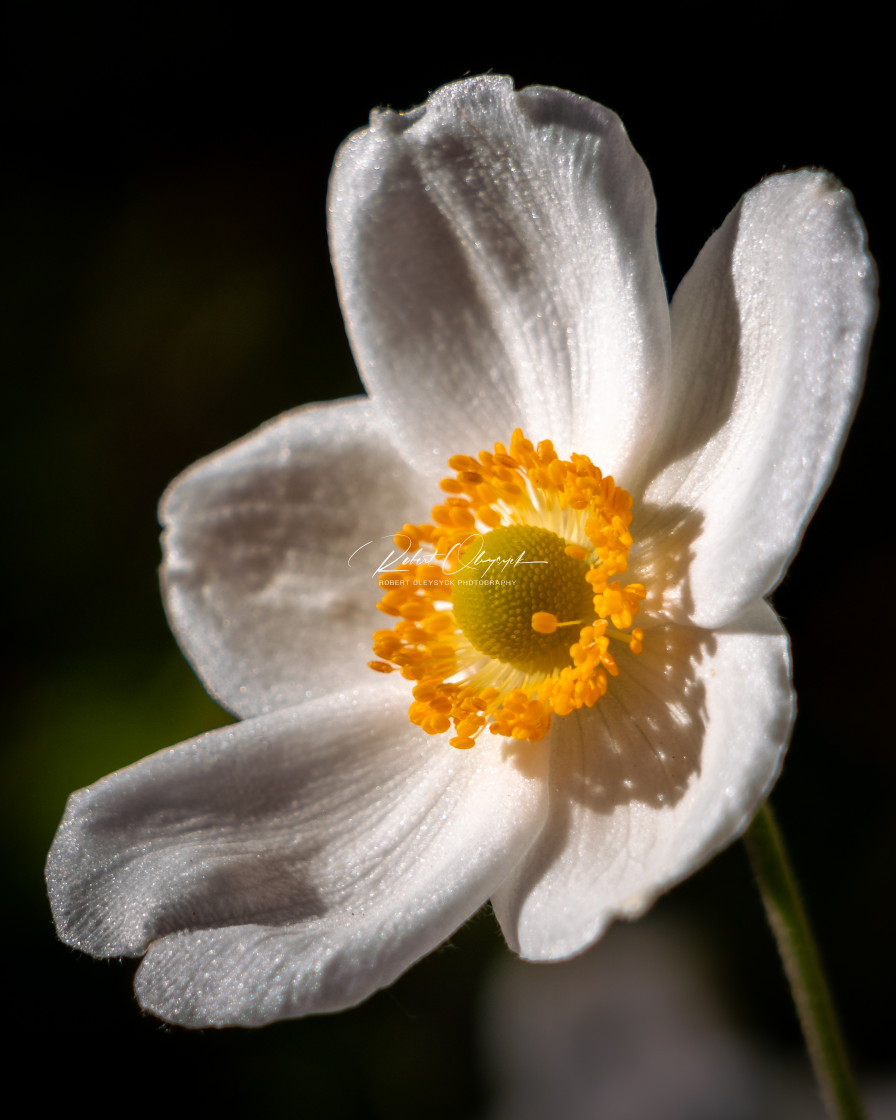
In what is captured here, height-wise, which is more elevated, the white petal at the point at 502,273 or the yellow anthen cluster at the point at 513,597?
the white petal at the point at 502,273

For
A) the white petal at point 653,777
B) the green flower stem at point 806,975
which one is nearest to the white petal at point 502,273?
the white petal at point 653,777

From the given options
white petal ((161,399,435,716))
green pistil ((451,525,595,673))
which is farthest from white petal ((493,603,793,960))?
white petal ((161,399,435,716))

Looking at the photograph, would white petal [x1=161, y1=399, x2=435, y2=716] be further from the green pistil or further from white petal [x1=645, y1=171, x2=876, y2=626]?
white petal [x1=645, y1=171, x2=876, y2=626]

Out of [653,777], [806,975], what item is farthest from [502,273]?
[806,975]

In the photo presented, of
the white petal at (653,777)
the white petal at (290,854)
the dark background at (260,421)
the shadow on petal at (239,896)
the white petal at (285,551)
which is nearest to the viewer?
the white petal at (653,777)

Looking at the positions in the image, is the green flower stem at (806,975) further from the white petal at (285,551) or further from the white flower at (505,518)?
the white petal at (285,551)

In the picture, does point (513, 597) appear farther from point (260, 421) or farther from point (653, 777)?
point (260, 421)
